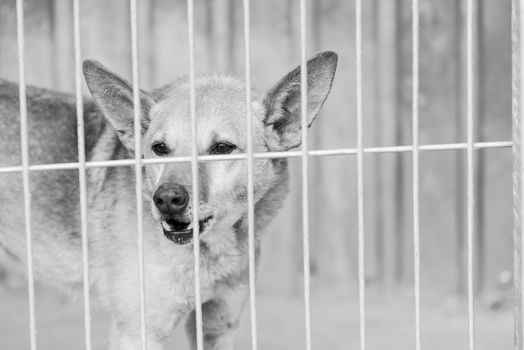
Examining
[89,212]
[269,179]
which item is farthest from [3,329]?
[269,179]

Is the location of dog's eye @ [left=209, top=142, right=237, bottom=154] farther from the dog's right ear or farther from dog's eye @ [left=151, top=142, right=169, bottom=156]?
the dog's right ear

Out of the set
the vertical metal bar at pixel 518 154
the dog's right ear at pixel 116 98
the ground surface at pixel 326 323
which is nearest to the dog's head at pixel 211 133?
the dog's right ear at pixel 116 98

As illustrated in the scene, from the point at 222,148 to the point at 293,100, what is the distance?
1.01 ft

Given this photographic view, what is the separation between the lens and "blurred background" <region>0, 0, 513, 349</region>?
498 cm

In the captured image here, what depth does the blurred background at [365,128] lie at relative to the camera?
498 centimetres

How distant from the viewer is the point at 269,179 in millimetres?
2963

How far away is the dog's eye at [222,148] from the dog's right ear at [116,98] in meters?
0.34

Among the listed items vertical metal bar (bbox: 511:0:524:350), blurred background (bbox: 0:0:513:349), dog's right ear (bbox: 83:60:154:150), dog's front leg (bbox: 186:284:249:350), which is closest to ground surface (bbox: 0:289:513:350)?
blurred background (bbox: 0:0:513:349)

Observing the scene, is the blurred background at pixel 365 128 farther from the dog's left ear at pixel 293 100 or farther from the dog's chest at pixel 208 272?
the dog's left ear at pixel 293 100

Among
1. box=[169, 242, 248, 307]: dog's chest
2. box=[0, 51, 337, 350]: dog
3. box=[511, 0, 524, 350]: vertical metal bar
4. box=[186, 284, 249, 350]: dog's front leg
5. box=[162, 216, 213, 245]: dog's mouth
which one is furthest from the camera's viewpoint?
box=[186, 284, 249, 350]: dog's front leg

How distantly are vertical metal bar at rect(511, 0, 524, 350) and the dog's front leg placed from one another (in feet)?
3.79

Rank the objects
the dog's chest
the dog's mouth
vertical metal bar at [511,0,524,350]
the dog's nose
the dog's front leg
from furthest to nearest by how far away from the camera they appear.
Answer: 1. the dog's front leg
2. the dog's chest
3. the dog's mouth
4. the dog's nose
5. vertical metal bar at [511,0,524,350]

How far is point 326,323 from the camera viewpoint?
4691 millimetres

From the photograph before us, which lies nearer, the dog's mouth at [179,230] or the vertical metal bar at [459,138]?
the dog's mouth at [179,230]
